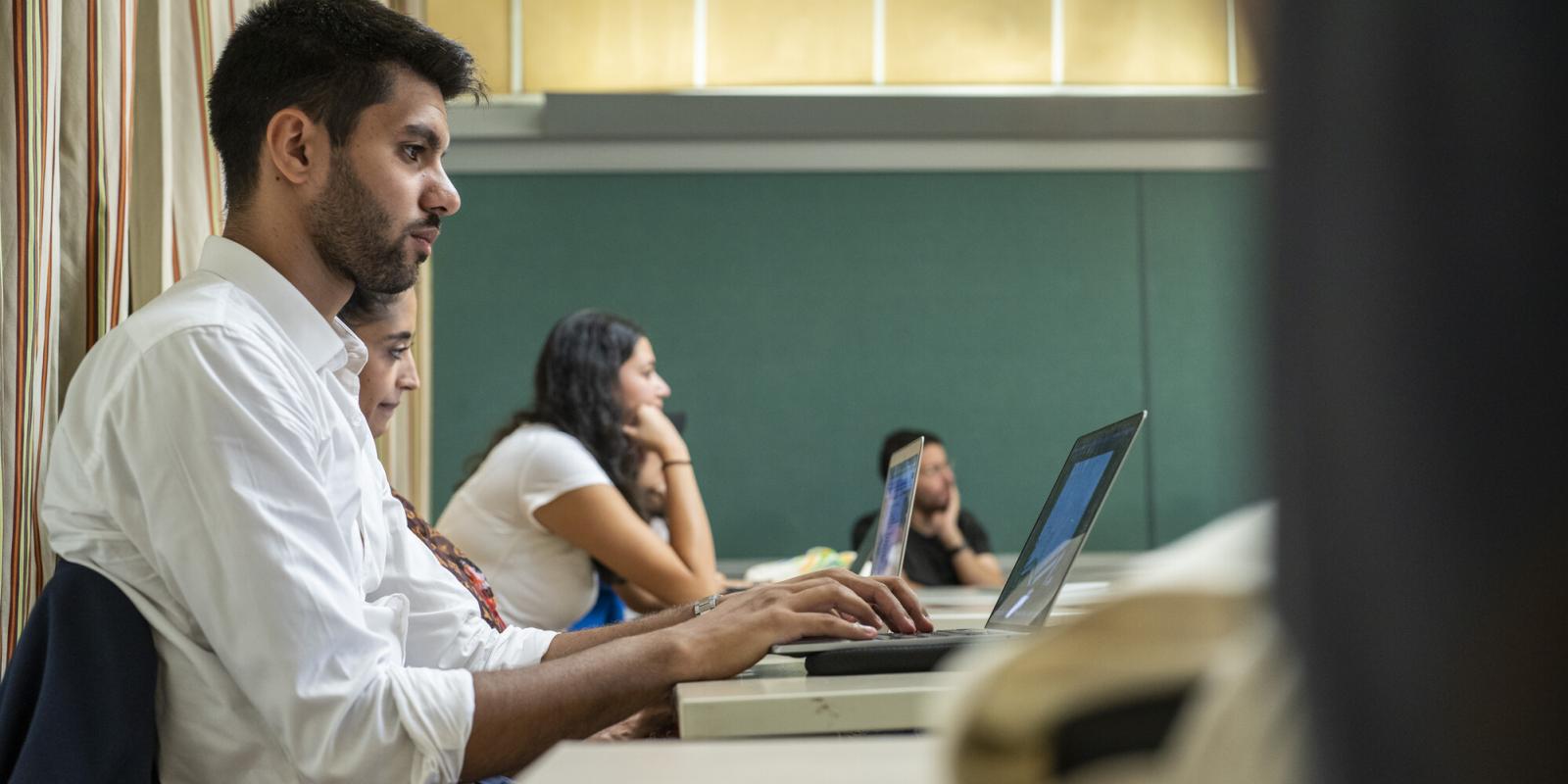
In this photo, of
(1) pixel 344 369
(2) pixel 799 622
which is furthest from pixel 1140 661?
(1) pixel 344 369

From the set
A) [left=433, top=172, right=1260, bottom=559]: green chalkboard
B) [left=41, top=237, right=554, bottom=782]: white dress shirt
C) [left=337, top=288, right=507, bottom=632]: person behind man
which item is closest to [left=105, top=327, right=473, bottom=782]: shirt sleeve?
[left=41, top=237, right=554, bottom=782]: white dress shirt

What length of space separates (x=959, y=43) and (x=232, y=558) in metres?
5.19

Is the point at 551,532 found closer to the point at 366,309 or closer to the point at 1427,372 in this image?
the point at 366,309

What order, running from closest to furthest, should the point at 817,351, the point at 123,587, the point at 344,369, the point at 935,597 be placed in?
the point at 123,587
the point at 344,369
the point at 935,597
the point at 817,351

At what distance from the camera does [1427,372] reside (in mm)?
189

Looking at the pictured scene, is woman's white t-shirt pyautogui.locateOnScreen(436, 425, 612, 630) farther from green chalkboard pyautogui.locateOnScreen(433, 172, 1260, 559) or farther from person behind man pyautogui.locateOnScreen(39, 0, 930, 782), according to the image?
green chalkboard pyautogui.locateOnScreen(433, 172, 1260, 559)

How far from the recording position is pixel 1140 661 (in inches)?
10.4

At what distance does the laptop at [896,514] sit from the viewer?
6.34ft

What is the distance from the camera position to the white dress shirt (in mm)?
1130

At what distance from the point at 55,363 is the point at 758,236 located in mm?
4228

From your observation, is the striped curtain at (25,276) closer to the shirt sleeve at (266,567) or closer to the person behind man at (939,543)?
the shirt sleeve at (266,567)

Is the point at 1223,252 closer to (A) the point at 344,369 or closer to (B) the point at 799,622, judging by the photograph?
(B) the point at 799,622

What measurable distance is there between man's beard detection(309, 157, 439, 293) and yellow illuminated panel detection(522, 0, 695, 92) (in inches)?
174

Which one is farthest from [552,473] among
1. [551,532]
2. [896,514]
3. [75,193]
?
[75,193]
